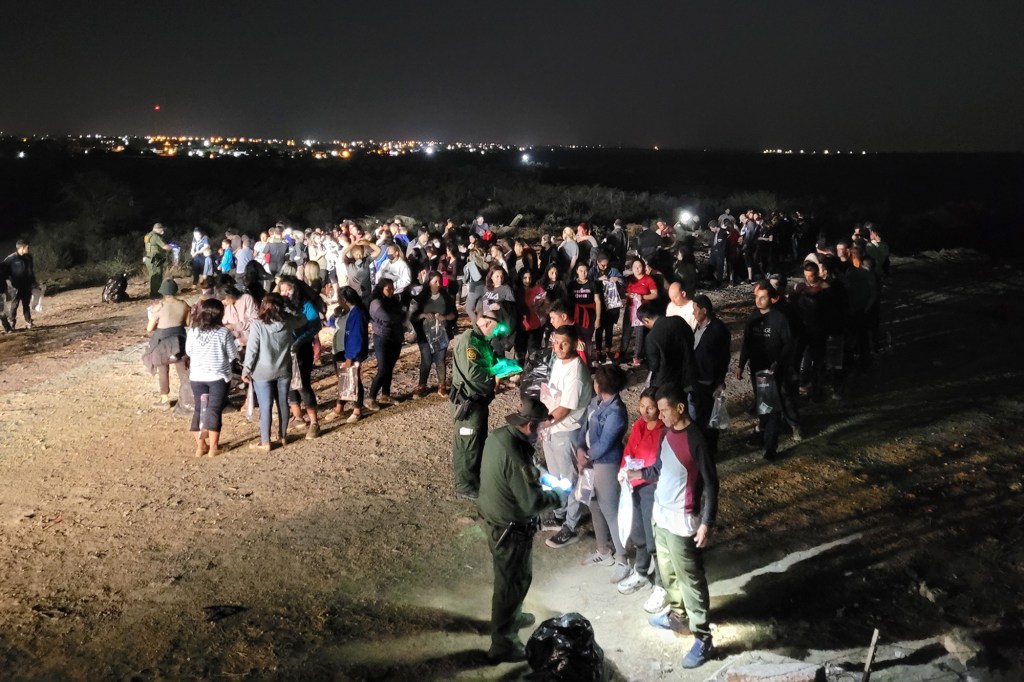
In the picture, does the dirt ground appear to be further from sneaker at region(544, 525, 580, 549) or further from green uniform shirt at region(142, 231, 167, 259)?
green uniform shirt at region(142, 231, 167, 259)

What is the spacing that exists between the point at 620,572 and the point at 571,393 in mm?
1386

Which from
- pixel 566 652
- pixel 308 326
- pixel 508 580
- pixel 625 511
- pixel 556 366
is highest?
pixel 556 366

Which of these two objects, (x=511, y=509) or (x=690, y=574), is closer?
(x=511, y=509)

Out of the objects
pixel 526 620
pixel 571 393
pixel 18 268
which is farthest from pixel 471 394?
pixel 18 268

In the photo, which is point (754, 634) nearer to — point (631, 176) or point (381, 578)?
point (381, 578)

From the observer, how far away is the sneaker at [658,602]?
551cm

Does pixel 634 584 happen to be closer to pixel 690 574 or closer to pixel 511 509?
pixel 690 574

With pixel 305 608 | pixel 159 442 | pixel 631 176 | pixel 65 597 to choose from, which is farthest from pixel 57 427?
pixel 631 176

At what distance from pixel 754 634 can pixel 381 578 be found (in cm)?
271

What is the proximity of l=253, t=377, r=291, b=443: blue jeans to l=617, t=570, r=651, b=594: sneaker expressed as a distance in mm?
4281

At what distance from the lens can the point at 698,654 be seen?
4977 mm

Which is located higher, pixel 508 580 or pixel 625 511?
pixel 625 511

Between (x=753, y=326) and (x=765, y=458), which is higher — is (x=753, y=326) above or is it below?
above

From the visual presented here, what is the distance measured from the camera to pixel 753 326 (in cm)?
823
